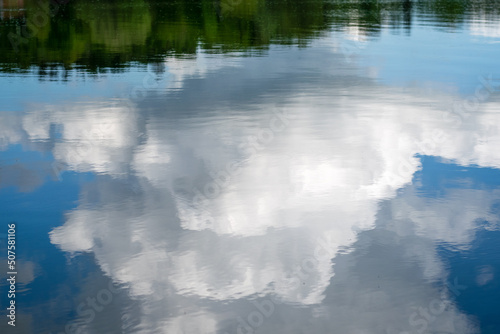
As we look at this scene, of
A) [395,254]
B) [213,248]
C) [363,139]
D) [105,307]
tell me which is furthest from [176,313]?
[363,139]

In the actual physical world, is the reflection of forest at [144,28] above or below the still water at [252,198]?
above

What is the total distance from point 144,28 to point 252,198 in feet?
137

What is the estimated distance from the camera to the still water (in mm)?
9945

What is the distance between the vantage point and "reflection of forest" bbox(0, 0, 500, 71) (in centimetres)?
3834

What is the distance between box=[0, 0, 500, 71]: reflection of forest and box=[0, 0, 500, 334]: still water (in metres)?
7.02

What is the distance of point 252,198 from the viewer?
47.0ft

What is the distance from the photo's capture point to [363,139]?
18.3 metres

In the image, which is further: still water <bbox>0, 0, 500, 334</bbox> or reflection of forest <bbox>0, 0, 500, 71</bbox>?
reflection of forest <bbox>0, 0, 500, 71</bbox>

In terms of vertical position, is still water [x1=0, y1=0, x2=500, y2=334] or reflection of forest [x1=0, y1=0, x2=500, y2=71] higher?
reflection of forest [x1=0, y1=0, x2=500, y2=71]

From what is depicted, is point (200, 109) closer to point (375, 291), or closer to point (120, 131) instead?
point (120, 131)

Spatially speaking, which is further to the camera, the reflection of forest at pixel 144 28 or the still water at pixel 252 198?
the reflection of forest at pixel 144 28

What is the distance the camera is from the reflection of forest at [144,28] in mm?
38344

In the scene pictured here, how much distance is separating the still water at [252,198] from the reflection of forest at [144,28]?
7025 millimetres

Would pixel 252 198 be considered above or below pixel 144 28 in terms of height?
below
